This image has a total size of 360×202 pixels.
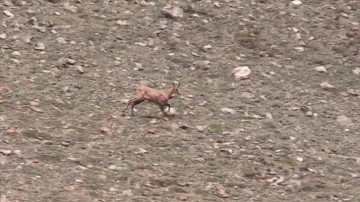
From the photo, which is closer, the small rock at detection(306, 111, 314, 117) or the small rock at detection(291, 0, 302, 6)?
the small rock at detection(306, 111, 314, 117)

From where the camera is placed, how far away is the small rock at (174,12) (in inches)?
267

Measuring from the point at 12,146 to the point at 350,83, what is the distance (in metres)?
2.86

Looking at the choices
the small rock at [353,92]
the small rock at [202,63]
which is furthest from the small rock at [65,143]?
the small rock at [353,92]

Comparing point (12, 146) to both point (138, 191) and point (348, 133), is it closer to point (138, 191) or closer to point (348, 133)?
point (138, 191)

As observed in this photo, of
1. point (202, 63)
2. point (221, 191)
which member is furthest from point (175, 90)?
point (221, 191)

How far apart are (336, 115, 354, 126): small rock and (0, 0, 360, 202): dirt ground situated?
3cm

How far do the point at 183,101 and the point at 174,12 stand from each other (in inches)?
61.0

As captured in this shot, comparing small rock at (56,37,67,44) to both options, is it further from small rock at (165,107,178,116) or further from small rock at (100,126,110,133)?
small rock at (100,126,110,133)

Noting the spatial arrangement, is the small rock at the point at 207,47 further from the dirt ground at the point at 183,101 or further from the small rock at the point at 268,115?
the small rock at the point at 268,115

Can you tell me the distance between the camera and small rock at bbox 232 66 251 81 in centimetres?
596

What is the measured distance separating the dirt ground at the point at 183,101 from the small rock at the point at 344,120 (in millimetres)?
33

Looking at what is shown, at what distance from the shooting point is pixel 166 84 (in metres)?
5.69

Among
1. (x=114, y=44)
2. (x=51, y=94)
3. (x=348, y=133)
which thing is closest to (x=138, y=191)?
(x=51, y=94)

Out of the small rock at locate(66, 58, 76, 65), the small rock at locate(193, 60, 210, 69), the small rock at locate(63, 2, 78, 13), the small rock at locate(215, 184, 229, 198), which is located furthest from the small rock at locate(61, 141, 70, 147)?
the small rock at locate(63, 2, 78, 13)
